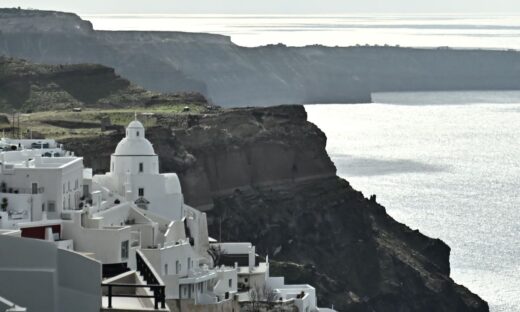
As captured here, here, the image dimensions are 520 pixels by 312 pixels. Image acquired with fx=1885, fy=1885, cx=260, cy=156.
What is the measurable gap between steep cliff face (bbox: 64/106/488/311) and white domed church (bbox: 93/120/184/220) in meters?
17.0

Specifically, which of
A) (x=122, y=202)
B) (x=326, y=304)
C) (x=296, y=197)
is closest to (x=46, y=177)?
(x=122, y=202)

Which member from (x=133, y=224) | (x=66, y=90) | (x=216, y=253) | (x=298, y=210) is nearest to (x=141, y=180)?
(x=216, y=253)

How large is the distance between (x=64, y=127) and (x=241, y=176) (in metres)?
9.71

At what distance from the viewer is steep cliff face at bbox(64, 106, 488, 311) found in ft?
230

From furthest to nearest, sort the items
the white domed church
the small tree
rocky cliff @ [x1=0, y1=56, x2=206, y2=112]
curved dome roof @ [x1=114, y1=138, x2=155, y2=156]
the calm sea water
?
rocky cliff @ [x1=0, y1=56, x2=206, y2=112], the calm sea water, curved dome roof @ [x1=114, y1=138, x2=155, y2=156], the small tree, the white domed church

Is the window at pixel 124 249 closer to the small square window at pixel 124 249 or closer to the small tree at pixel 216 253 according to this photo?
the small square window at pixel 124 249

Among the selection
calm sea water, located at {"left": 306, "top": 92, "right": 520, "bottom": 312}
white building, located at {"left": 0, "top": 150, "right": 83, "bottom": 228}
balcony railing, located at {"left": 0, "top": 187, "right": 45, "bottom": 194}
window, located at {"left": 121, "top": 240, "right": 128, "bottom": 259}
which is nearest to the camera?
window, located at {"left": 121, "top": 240, "right": 128, "bottom": 259}

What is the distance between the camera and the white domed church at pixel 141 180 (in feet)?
144

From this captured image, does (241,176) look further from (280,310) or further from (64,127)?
(280,310)

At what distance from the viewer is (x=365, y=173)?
14000 cm

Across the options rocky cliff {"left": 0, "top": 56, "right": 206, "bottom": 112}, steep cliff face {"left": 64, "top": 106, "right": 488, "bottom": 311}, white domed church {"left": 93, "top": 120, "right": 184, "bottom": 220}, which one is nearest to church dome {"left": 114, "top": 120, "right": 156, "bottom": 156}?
white domed church {"left": 93, "top": 120, "right": 184, "bottom": 220}

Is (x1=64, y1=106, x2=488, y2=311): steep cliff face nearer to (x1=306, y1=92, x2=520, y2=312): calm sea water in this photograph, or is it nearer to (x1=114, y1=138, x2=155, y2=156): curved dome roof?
(x1=306, y1=92, x2=520, y2=312): calm sea water

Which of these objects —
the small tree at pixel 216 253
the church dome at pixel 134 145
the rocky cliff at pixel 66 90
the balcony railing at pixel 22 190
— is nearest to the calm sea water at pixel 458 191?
the rocky cliff at pixel 66 90

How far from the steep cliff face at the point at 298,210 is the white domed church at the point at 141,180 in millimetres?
17010
